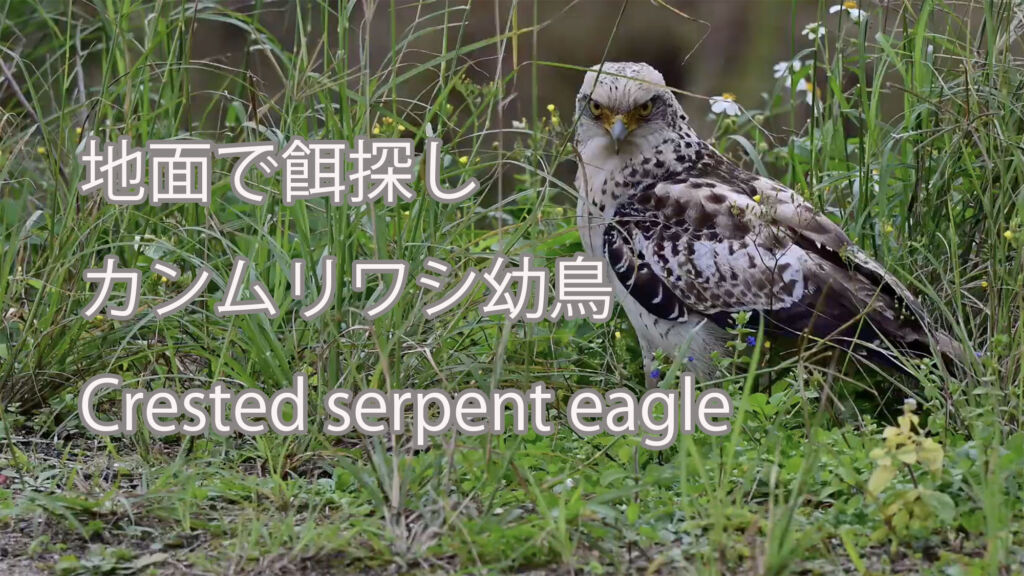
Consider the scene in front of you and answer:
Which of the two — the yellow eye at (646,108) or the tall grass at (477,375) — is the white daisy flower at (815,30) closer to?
the tall grass at (477,375)

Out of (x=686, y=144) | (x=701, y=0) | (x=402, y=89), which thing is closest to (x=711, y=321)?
(x=686, y=144)

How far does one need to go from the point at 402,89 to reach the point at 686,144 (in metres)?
3.70

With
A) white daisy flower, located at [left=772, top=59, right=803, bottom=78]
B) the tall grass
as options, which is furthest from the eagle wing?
white daisy flower, located at [left=772, top=59, right=803, bottom=78]

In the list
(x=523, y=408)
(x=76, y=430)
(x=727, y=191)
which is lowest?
(x=76, y=430)

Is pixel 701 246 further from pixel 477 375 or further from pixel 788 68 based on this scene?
pixel 477 375

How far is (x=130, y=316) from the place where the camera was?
151 inches

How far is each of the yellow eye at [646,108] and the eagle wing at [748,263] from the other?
8.5 inches

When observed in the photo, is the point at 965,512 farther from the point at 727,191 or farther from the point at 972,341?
the point at 727,191

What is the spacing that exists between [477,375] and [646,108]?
51.5 inches

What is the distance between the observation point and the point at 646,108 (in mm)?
4473

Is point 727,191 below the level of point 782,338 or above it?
above

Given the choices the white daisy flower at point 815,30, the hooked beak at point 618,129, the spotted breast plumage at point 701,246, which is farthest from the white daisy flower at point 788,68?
the hooked beak at point 618,129

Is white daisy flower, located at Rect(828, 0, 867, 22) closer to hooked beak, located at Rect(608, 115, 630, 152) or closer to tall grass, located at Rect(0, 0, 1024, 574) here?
tall grass, located at Rect(0, 0, 1024, 574)

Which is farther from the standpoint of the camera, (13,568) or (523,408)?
(523,408)
